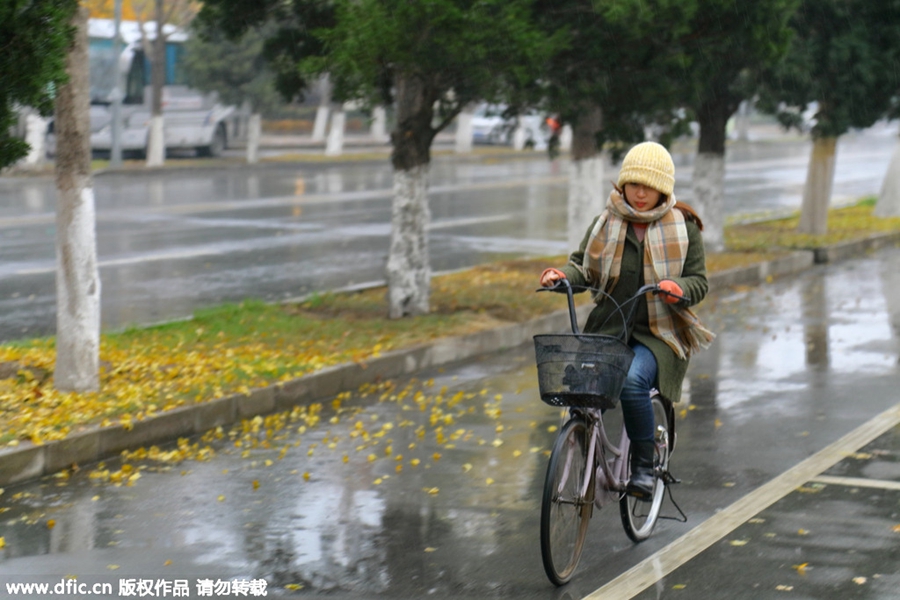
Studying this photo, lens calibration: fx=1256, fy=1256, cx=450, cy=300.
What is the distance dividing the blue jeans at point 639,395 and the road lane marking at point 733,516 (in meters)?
0.52

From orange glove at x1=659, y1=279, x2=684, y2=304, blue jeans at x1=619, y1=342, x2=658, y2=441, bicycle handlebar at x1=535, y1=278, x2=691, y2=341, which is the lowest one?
blue jeans at x1=619, y1=342, x2=658, y2=441

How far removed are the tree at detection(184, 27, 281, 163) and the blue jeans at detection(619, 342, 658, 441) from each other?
31.6 m

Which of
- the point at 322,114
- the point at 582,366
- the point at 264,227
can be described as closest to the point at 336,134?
the point at 322,114

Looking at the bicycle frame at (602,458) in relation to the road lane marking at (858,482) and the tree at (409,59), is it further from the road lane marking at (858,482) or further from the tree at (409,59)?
the tree at (409,59)

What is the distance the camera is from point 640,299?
17.8ft

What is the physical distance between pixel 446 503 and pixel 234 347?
400 cm

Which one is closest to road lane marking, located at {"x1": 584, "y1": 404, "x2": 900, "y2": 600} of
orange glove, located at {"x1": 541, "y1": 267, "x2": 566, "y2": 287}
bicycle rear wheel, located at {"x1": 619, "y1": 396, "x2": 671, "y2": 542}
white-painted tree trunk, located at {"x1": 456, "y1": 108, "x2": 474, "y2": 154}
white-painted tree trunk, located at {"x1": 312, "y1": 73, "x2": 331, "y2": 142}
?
bicycle rear wheel, located at {"x1": 619, "y1": 396, "x2": 671, "y2": 542}

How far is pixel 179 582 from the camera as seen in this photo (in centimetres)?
506

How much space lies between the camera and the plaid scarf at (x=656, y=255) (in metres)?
5.36

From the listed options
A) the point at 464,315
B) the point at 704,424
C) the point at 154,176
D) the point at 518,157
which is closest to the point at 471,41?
the point at 464,315

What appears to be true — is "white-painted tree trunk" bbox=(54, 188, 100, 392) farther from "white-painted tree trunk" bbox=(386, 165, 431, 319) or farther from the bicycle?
the bicycle

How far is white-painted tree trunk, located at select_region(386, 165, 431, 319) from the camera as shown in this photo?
11016mm

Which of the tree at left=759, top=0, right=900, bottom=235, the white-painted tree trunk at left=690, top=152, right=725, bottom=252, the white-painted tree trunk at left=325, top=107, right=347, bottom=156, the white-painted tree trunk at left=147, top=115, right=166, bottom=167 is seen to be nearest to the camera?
the tree at left=759, top=0, right=900, bottom=235

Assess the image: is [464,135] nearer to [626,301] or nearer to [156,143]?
[156,143]
